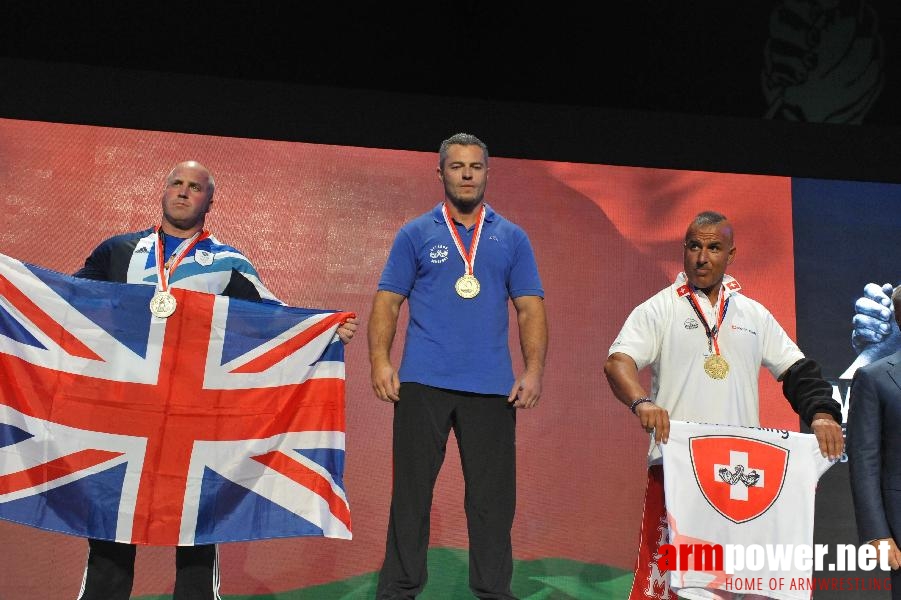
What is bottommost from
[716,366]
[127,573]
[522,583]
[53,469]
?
[522,583]

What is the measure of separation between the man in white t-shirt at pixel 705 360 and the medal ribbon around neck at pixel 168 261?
1471 millimetres

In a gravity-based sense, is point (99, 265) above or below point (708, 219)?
below

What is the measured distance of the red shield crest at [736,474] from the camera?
2.81 meters

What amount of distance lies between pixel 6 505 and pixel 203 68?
229cm

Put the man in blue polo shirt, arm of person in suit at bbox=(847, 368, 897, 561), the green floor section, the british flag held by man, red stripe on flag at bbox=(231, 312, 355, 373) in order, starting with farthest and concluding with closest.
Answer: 1. the green floor section
2. red stripe on flag at bbox=(231, 312, 355, 373)
3. the british flag held by man
4. the man in blue polo shirt
5. arm of person in suit at bbox=(847, 368, 897, 561)

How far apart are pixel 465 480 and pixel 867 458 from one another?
1.21 meters

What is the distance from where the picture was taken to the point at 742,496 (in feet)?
9.29

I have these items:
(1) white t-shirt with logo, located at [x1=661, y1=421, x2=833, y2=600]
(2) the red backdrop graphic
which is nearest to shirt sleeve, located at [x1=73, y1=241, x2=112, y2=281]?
(2) the red backdrop graphic

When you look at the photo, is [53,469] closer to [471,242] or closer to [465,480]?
[465,480]

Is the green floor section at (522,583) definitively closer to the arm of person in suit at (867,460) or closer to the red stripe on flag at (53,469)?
the red stripe on flag at (53,469)

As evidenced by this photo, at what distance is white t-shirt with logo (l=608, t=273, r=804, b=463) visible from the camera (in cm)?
293

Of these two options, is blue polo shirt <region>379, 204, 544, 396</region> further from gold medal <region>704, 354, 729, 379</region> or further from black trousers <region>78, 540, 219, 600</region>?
black trousers <region>78, 540, 219, 600</region>

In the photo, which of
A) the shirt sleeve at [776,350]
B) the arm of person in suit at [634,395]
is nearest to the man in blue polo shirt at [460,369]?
the arm of person in suit at [634,395]

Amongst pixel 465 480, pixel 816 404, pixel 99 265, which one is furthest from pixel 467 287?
pixel 99 265
